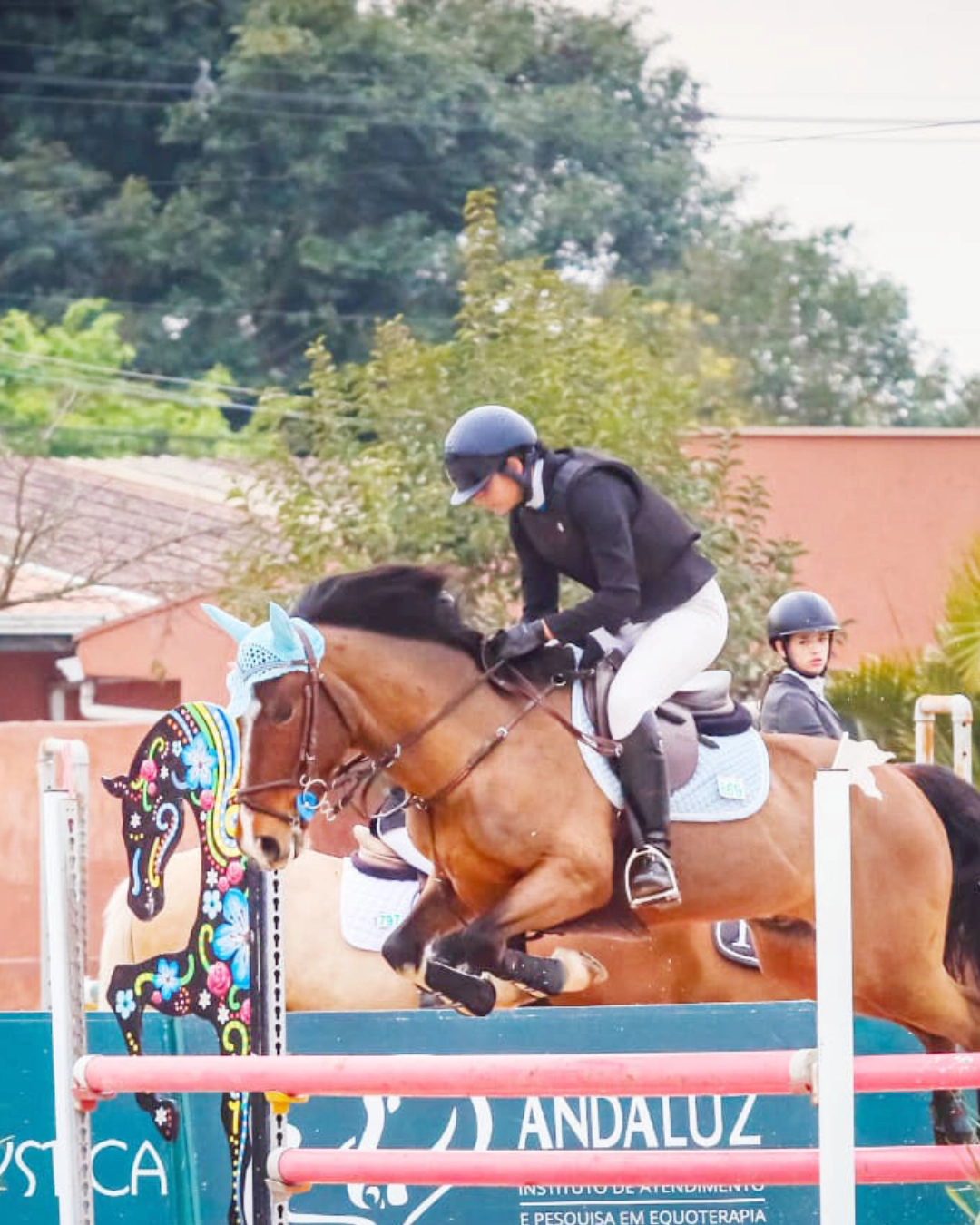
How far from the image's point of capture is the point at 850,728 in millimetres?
8609

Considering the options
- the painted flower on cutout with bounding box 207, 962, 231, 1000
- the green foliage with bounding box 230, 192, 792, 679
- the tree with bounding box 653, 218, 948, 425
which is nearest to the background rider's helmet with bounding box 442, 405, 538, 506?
the painted flower on cutout with bounding box 207, 962, 231, 1000

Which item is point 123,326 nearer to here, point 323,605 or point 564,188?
point 564,188

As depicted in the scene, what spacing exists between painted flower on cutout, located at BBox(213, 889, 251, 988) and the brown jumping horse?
1.01 feet

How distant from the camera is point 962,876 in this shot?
5.79m

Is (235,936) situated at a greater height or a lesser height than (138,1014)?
greater

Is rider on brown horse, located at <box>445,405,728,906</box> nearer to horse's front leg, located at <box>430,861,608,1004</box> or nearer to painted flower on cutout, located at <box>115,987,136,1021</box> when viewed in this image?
horse's front leg, located at <box>430,861,608,1004</box>

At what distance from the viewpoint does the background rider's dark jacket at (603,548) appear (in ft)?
16.1

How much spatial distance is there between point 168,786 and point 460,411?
5.88 meters

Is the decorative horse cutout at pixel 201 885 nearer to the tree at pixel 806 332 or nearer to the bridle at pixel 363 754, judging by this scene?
the bridle at pixel 363 754

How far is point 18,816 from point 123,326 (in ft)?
61.5

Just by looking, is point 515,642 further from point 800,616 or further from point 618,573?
point 800,616

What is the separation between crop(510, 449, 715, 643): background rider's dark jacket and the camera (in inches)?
193

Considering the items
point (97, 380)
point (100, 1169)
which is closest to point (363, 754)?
point (100, 1169)

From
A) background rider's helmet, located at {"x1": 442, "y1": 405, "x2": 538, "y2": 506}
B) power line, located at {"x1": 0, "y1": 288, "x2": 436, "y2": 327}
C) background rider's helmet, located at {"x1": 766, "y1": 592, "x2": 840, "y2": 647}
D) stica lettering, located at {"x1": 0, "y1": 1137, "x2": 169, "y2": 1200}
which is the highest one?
power line, located at {"x1": 0, "y1": 288, "x2": 436, "y2": 327}
